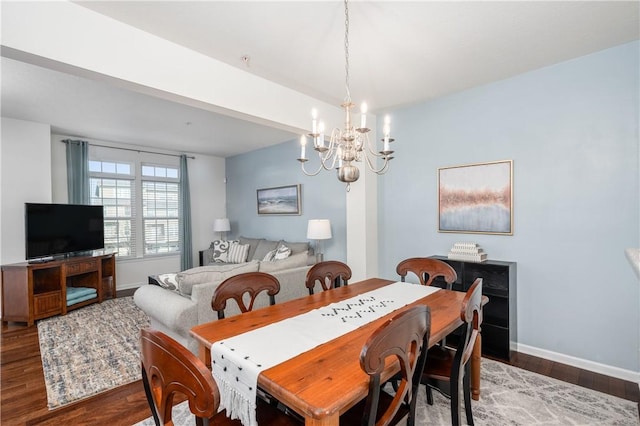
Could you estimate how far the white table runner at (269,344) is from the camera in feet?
4.04

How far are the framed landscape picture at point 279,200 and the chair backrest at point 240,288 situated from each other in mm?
3293

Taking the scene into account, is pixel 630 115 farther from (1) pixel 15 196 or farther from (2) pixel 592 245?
(1) pixel 15 196

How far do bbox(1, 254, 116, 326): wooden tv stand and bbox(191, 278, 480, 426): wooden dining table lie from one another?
3758 millimetres

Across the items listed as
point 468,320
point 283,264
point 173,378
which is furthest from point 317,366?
point 283,264

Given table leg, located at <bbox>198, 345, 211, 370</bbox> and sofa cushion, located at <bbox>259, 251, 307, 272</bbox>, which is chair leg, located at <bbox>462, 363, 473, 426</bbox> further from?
sofa cushion, located at <bbox>259, 251, 307, 272</bbox>

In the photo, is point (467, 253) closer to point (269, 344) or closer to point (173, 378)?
point (269, 344)

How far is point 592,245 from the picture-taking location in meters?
2.64

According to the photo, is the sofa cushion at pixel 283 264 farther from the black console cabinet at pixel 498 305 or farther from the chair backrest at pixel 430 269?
the black console cabinet at pixel 498 305

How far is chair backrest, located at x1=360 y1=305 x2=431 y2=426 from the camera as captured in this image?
40.9 inches

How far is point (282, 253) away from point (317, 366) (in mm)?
3565

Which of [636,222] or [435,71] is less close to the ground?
[435,71]

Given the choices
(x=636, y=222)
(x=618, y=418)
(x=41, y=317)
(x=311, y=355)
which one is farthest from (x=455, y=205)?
(x=41, y=317)

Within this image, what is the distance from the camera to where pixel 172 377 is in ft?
3.27

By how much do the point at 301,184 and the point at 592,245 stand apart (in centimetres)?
391
